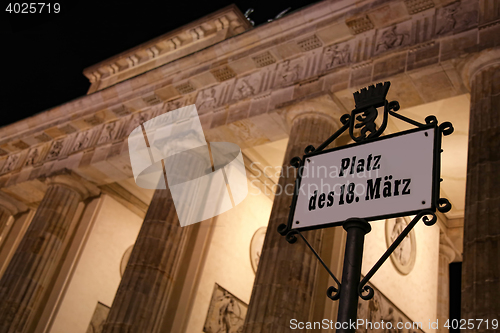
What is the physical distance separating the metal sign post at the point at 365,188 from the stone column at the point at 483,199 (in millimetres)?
3962

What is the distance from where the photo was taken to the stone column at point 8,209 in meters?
17.0

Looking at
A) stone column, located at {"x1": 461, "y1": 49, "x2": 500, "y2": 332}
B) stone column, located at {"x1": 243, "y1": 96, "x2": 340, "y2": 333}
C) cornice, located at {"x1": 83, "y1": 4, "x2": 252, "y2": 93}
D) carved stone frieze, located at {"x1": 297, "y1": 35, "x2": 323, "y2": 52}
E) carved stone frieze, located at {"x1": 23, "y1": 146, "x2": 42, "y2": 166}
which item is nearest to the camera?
stone column, located at {"x1": 461, "y1": 49, "x2": 500, "y2": 332}

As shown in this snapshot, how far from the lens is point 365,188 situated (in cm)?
226

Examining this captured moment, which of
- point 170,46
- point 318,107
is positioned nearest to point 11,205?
point 170,46

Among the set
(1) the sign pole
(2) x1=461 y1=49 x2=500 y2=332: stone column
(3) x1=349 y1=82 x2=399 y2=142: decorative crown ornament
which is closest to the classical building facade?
(2) x1=461 y1=49 x2=500 y2=332: stone column

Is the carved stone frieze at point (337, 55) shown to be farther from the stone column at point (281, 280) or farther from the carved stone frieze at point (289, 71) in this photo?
the stone column at point (281, 280)

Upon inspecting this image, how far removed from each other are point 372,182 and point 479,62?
23.3 ft

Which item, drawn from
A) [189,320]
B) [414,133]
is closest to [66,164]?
[189,320]

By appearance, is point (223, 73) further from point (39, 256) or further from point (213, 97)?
point (39, 256)

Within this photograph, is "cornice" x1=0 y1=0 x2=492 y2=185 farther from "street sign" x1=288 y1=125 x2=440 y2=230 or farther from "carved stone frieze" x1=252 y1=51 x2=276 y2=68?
"street sign" x1=288 y1=125 x2=440 y2=230

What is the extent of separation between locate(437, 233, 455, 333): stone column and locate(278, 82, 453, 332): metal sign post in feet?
46.6

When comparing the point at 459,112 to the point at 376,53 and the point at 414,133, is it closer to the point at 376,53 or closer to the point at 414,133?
the point at 376,53

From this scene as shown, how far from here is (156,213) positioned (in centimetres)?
1148

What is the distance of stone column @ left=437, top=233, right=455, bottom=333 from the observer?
15030 millimetres
